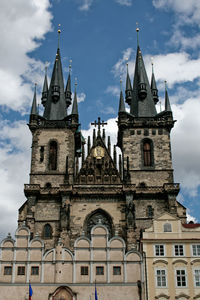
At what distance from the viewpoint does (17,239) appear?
93.2ft

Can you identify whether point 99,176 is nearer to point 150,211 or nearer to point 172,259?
point 150,211

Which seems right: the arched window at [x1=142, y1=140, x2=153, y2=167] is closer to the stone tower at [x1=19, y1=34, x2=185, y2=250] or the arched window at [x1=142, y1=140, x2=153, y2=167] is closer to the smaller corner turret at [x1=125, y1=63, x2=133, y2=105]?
the stone tower at [x1=19, y1=34, x2=185, y2=250]

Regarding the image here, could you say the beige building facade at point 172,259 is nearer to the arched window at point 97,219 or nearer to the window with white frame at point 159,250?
the window with white frame at point 159,250

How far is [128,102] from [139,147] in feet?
27.1

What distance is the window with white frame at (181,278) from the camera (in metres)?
26.6

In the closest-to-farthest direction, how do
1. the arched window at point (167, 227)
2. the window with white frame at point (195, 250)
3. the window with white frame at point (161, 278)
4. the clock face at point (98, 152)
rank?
the window with white frame at point (161, 278) < the window with white frame at point (195, 250) < the arched window at point (167, 227) < the clock face at point (98, 152)

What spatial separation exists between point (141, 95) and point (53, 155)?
12112 millimetres

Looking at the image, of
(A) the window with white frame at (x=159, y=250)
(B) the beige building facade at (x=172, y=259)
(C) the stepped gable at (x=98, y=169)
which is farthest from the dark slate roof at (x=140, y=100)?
(A) the window with white frame at (x=159, y=250)

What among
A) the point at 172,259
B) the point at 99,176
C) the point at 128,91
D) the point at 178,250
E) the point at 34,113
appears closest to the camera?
the point at 172,259

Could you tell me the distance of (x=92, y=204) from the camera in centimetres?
4053

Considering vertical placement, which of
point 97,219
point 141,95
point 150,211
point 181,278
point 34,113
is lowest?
point 181,278

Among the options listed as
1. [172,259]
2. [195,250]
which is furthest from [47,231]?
[195,250]

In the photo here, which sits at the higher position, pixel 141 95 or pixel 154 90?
Answer: pixel 154 90

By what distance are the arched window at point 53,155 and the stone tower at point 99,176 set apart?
0.34ft
